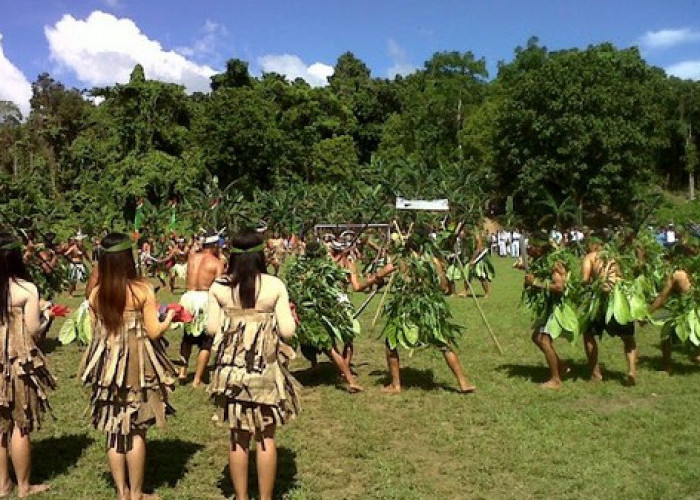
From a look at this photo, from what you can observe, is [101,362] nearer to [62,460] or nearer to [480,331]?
[62,460]

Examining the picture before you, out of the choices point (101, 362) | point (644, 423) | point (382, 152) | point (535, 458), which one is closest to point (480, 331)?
point (644, 423)

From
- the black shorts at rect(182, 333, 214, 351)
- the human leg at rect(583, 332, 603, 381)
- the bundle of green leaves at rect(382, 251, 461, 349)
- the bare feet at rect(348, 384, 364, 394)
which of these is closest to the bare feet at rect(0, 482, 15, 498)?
the black shorts at rect(182, 333, 214, 351)

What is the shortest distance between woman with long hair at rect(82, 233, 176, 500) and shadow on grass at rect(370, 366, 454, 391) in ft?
14.6

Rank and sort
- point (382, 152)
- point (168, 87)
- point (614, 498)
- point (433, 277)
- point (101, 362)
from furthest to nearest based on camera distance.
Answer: point (382, 152), point (168, 87), point (433, 277), point (614, 498), point (101, 362)

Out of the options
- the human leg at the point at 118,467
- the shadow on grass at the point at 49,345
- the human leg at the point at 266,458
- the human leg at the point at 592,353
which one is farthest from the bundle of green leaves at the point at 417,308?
the shadow on grass at the point at 49,345

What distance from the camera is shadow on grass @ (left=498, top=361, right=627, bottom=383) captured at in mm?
9279

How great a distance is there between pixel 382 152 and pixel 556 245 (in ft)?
160

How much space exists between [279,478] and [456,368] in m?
3.19

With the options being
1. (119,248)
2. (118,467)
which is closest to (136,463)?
(118,467)

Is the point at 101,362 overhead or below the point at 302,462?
overhead

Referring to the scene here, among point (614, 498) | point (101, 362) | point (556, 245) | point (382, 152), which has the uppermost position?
point (382, 152)

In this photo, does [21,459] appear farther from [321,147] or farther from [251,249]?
[321,147]

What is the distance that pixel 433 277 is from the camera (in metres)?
8.50

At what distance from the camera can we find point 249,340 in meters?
4.85
